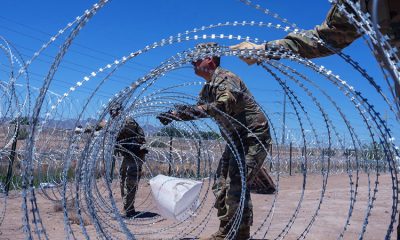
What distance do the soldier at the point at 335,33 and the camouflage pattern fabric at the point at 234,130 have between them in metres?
1.07

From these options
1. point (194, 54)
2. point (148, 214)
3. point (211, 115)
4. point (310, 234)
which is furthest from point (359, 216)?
point (194, 54)

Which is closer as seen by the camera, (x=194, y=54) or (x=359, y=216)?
(x=194, y=54)

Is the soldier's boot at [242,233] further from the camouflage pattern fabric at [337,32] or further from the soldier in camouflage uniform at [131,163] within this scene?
the soldier in camouflage uniform at [131,163]

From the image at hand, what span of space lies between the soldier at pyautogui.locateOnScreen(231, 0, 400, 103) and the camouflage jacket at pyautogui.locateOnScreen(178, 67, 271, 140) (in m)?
1.01

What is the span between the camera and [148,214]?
869 centimetres

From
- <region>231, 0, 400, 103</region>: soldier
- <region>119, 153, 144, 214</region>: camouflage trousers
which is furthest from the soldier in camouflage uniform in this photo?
<region>231, 0, 400, 103</region>: soldier

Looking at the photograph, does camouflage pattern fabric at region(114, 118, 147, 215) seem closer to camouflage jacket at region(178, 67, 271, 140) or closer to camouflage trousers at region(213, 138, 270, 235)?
camouflage jacket at region(178, 67, 271, 140)

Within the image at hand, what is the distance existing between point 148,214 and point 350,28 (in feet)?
20.5

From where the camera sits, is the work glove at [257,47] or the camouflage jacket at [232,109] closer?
the work glove at [257,47]

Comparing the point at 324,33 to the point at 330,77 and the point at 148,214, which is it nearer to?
the point at 330,77

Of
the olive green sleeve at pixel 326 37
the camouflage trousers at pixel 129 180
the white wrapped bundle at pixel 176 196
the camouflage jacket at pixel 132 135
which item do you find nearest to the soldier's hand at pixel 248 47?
the olive green sleeve at pixel 326 37

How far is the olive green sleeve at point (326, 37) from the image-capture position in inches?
120

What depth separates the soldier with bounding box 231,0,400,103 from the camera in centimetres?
258

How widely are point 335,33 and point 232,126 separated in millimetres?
2008
